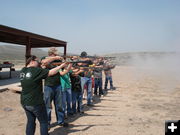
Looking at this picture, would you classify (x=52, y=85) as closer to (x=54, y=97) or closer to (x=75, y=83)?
(x=54, y=97)

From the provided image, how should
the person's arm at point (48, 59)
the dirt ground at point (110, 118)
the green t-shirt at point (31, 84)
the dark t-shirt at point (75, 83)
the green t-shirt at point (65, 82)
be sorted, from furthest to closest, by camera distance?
the dark t-shirt at point (75, 83)
the green t-shirt at point (65, 82)
the dirt ground at point (110, 118)
the person's arm at point (48, 59)
the green t-shirt at point (31, 84)

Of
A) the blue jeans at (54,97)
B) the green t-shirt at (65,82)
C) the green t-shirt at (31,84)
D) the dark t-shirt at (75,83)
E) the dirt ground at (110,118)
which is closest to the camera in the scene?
the green t-shirt at (31,84)

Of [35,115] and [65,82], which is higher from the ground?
[65,82]

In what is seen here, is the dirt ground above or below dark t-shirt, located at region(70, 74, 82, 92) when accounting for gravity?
below

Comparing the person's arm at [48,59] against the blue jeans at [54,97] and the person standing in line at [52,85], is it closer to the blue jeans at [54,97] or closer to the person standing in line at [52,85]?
the person standing in line at [52,85]

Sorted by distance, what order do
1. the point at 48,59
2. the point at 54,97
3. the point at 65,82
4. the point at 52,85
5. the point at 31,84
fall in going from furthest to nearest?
the point at 65,82, the point at 54,97, the point at 52,85, the point at 48,59, the point at 31,84

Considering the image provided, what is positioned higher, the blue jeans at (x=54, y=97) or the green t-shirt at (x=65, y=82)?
the green t-shirt at (x=65, y=82)

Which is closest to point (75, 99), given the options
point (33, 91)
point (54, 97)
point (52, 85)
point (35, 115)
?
point (54, 97)

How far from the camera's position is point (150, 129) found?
15.5ft

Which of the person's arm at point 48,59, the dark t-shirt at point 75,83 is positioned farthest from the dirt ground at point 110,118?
the person's arm at point 48,59

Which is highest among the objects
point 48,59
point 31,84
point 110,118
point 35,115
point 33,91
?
point 48,59

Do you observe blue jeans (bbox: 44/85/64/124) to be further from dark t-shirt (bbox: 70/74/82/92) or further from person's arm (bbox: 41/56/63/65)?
dark t-shirt (bbox: 70/74/82/92)

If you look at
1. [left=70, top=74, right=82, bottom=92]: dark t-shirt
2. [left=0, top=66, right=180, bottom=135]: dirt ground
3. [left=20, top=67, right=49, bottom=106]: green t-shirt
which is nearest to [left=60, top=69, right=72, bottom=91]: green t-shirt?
[left=70, top=74, right=82, bottom=92]: dark t-shirt

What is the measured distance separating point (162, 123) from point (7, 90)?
6.61 m
